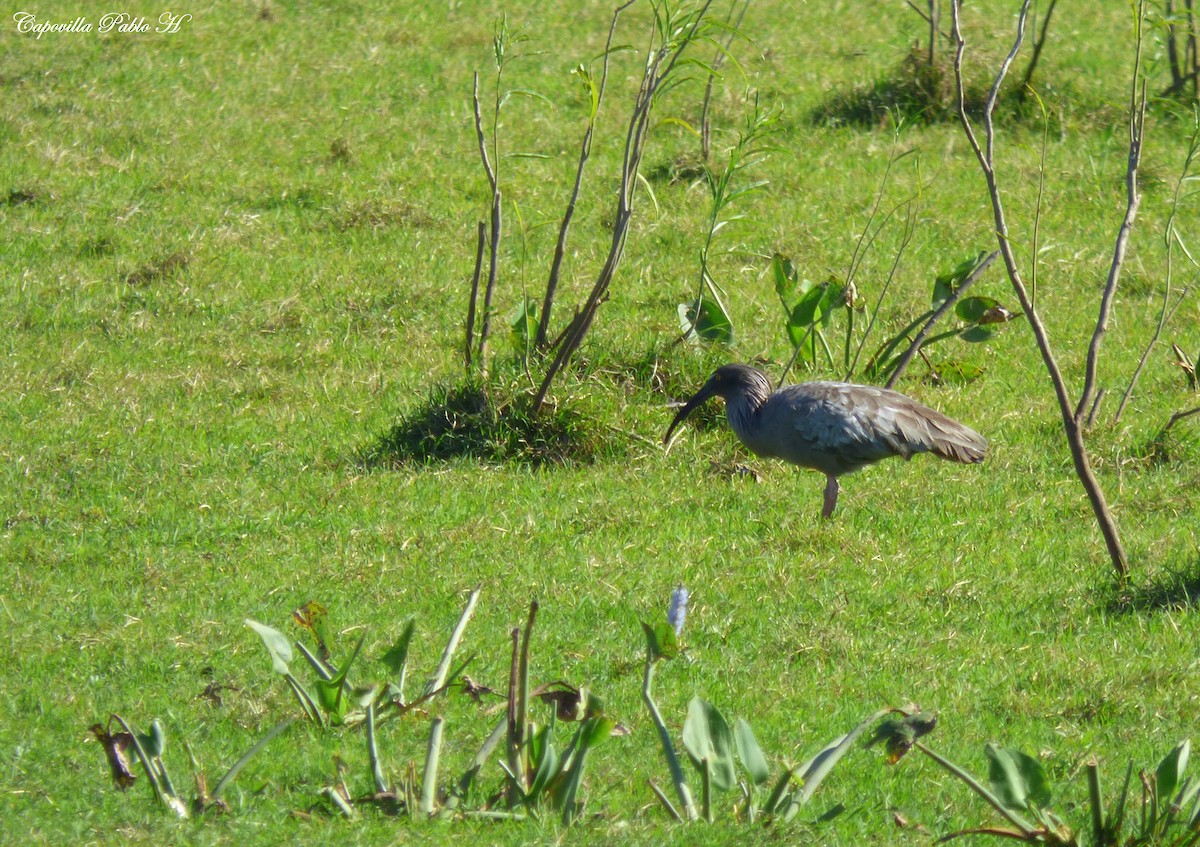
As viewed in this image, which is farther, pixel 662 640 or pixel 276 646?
pixel 276 646

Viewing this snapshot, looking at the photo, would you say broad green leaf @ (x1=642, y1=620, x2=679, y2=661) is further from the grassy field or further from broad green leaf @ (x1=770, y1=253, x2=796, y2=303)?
broad green leaf @ (x1=770, y1=253, x2=796, y2=303)

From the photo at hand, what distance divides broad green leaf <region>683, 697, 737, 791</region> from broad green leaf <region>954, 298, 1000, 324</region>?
4.90m

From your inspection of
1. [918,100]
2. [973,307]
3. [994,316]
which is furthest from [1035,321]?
[918,100]

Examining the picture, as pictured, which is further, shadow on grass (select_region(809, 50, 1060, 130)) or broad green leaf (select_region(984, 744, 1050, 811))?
shadow on grass (select_region(809, 50, 1060, 130))

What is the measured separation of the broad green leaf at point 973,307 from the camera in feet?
28.3

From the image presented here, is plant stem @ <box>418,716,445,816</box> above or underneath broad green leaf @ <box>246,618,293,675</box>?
underneath

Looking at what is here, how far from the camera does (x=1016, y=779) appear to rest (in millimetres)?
4074

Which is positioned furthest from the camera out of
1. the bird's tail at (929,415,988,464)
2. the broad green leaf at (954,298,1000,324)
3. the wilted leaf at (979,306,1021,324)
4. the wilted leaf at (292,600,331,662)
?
the broad green leaf at (954,298,1000,324)

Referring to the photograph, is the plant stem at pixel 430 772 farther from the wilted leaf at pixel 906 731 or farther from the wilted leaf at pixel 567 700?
the wilted leaf at pixel 906 731

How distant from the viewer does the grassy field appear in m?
5.25

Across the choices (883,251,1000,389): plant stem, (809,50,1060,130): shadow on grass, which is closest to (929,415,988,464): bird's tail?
(883,251,1000,389): plant stem

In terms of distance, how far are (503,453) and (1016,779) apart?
4384 mm

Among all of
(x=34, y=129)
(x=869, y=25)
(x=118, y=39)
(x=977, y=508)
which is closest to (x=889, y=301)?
(x=977, y=508)

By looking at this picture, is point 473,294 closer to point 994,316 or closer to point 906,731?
point 994,316
